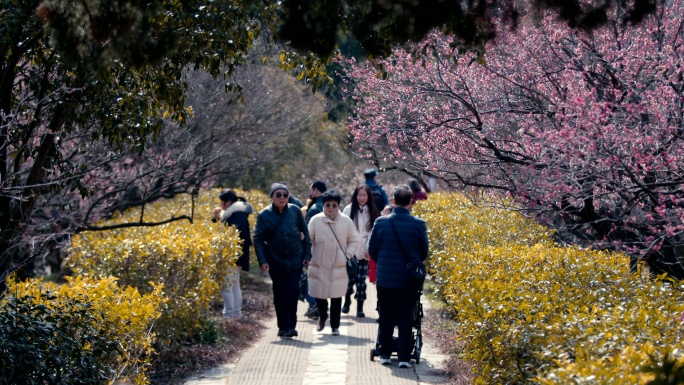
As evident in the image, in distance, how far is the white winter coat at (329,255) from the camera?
461 inches

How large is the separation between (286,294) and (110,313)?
15.5 ft

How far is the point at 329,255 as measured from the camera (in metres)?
11.8

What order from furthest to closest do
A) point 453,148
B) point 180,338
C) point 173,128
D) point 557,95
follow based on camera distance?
point 173,128 → point 180,338 → point 453,148 → point 557,95

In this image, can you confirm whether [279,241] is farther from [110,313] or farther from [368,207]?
[110,313]

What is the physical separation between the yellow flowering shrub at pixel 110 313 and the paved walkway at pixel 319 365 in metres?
1.93

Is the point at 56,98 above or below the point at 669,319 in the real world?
above

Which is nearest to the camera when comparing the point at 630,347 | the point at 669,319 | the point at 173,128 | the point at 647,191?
the point at 630,347

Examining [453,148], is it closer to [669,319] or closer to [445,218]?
[669,319]

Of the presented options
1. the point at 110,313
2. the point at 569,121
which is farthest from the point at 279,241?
the point at 110,313

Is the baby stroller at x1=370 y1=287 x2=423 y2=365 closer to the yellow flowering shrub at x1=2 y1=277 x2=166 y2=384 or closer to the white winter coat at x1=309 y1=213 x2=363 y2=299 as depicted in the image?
the white winter coat at x1=309 y1=213 x2=363 y2=299

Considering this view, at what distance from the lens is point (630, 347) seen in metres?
4.65

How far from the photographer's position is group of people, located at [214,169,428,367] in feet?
31.4

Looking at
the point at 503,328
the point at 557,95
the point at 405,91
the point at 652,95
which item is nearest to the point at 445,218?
the point at 405,91

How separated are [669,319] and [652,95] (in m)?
2.28
